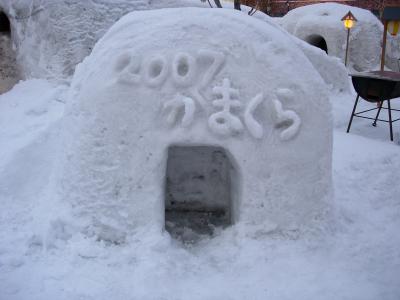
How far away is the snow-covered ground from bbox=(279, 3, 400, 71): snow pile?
832cm

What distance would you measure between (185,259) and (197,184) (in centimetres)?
116

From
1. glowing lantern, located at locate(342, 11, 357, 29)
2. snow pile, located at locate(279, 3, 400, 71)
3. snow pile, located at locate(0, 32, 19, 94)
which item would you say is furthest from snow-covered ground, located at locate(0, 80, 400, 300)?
snow pile, located at locate(279, 3, 400, 71)

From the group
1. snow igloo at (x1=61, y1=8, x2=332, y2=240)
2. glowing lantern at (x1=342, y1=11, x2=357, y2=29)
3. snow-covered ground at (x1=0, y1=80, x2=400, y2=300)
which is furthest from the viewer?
glowing lantern at (x1=342, y1=11, x2=357, y2=29)

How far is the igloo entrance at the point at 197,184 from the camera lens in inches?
164

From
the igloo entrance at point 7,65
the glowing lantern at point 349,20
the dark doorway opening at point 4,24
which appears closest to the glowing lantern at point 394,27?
the glowing lantern at point 349,20

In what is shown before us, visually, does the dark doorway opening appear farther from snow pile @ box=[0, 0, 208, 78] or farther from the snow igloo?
the snow igloo

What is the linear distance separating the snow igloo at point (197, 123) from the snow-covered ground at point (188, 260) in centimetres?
19

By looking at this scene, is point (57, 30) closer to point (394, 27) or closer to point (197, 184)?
point (197, 184)

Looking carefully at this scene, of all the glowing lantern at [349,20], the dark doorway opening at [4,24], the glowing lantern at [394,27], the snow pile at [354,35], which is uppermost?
the dark doorway opening at [4,24]

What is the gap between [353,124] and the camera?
23.9 ft

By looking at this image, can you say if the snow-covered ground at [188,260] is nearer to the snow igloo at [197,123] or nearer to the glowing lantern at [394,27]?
the snow igloo at [197,123]

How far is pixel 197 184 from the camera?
4.23m

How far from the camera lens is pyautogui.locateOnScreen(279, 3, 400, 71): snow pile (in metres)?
11.4

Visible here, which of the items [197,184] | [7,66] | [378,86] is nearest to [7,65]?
[7,66]
